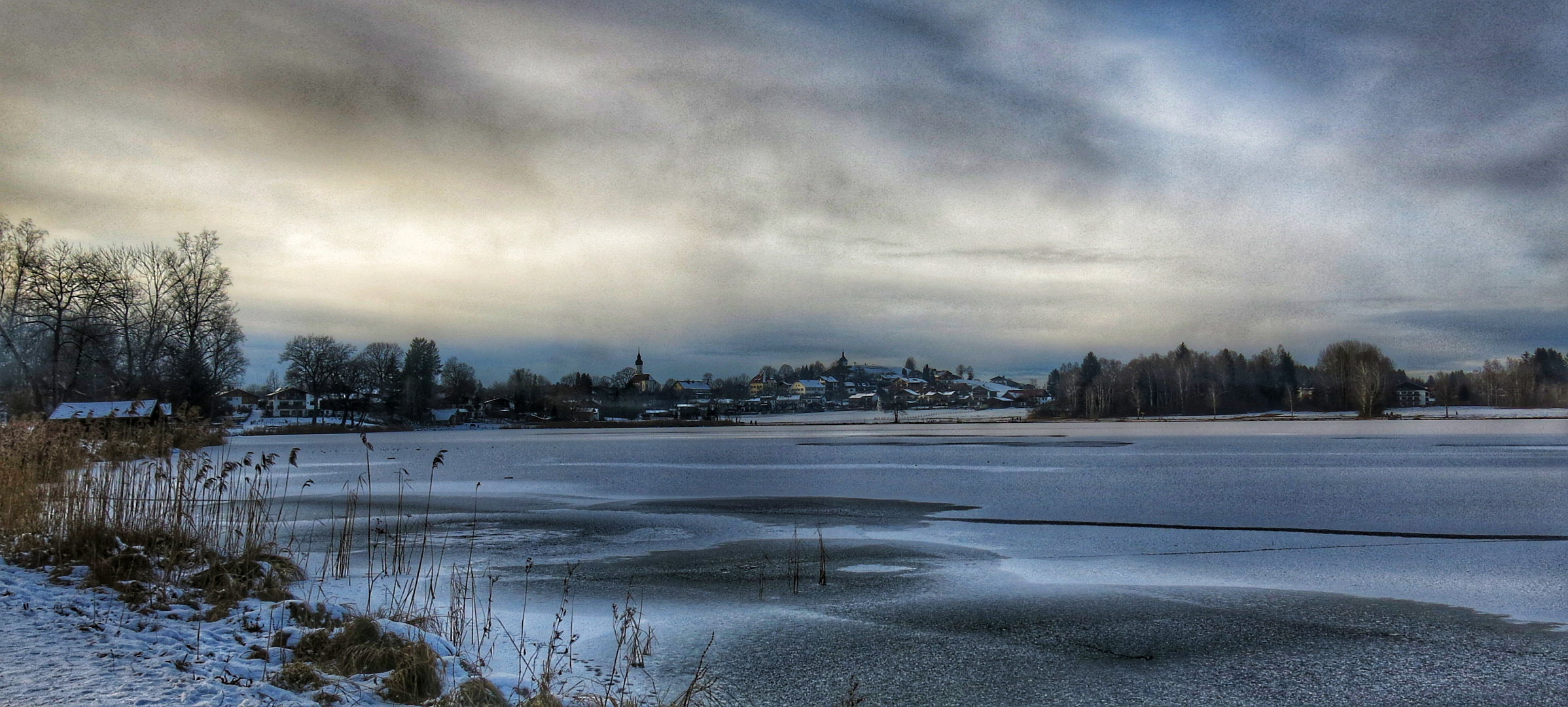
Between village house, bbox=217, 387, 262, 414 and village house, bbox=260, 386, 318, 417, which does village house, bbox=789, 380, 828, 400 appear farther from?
village house, bbox=217, 387, 262, 414

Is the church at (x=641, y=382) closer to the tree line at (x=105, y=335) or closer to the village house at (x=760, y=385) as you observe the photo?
the village house at (x=760, y=385)

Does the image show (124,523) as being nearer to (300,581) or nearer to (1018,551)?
(300,581)

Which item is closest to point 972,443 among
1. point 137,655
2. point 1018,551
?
point 1018,551

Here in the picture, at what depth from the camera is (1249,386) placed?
102 meters

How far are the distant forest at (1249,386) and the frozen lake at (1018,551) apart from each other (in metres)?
76.5

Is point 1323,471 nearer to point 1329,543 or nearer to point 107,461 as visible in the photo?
point 1329,543

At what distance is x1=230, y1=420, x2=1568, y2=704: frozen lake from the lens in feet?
20.2

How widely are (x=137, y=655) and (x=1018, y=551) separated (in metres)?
8.61

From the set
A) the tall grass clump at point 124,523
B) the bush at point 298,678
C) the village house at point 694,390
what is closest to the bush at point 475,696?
the bush at point 298,678

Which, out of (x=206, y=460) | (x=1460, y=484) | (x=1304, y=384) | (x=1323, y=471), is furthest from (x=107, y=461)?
(x=1304, y=384)

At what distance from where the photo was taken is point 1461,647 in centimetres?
578

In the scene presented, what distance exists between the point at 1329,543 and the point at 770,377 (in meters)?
184

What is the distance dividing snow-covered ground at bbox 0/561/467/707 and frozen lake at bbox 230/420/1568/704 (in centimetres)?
206

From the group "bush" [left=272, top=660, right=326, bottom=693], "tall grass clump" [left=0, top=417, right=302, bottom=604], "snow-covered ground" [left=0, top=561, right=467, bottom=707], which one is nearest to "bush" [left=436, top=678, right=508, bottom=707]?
"snow-covered ground" [left=0, top=561, right=467, bottom=707]
